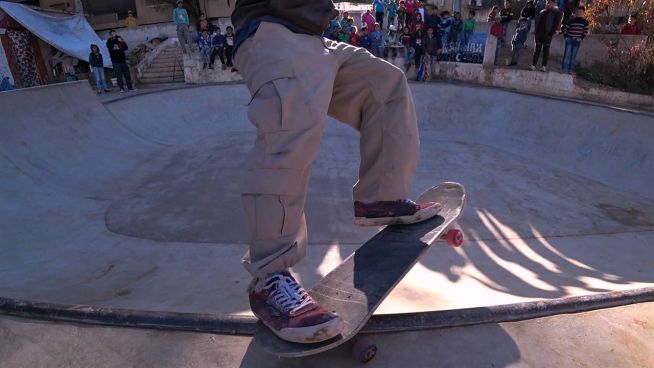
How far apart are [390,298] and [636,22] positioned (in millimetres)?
13055

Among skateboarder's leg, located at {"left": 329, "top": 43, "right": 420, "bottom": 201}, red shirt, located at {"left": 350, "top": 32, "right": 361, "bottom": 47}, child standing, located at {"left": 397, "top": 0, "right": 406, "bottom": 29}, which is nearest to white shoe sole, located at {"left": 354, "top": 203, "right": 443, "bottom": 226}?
skateboarder's leg, located at {"left": 329, "top": 43, "right": 420, "bottom": 201}

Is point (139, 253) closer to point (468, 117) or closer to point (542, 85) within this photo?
point (468, 117)

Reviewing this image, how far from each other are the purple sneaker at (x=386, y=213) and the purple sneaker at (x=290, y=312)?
2.34 ft

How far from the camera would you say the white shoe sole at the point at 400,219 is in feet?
7.32

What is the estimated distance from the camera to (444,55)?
1388 centimetres

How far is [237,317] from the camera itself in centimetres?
177

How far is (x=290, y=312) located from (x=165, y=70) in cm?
1875

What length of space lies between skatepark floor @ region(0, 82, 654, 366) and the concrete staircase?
22.3 feet

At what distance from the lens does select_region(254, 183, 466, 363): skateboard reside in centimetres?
146

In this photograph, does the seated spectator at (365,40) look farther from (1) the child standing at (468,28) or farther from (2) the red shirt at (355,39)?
(1) the child standing at (468,28)

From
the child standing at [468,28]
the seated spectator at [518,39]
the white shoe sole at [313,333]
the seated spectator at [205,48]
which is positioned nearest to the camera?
the white shoe sole at [313,333]

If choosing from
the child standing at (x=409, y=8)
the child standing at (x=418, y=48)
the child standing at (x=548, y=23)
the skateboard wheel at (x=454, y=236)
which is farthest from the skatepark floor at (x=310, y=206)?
the child standing at (x=409, y=8)

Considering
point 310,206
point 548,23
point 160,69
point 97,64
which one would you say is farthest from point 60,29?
point 548,23

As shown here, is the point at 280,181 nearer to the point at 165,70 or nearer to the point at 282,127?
the point at 282,127
